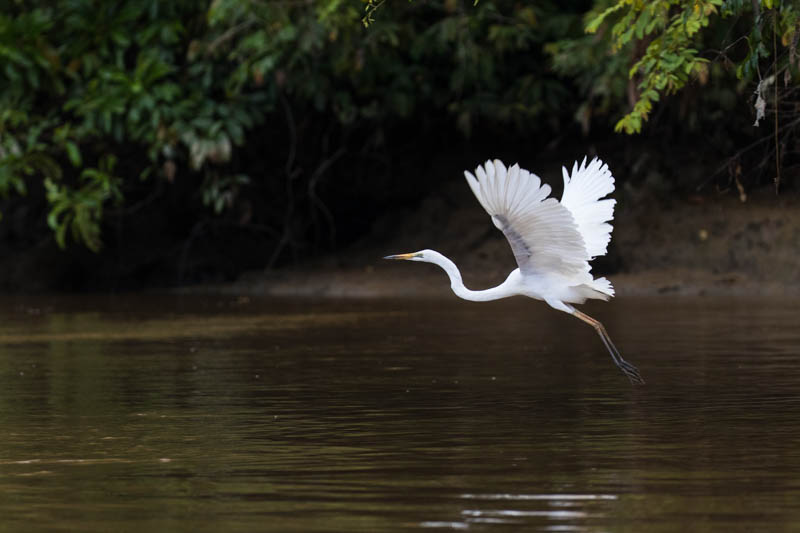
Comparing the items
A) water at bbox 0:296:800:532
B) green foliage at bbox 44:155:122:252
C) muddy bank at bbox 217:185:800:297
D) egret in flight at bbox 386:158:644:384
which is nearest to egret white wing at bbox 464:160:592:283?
egret in flight at bbox 386:158:644:384

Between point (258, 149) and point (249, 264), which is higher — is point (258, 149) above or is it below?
above

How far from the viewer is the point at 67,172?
80.3ft

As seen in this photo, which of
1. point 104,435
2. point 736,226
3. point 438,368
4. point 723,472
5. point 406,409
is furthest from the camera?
point 736,226

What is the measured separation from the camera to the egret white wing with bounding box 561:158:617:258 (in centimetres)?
1081

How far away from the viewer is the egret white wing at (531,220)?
902 cm

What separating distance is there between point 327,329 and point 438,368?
13.2ft

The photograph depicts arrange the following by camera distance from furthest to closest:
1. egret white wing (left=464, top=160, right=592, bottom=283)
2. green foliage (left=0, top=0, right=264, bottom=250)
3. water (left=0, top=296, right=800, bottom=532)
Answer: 1. green foliage (left=0, top=0, right=264, bottom=250)
2. egret white wing (left=464, top=160, right=592, bottom=283)
3. water (left=0, top=296, right=800, bottom=532)

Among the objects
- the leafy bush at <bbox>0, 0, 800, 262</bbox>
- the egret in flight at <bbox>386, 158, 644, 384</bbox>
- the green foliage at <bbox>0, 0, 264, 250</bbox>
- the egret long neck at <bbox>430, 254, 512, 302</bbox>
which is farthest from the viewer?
the green foliage at <bbox>0, 0, 264, 250</bbox>

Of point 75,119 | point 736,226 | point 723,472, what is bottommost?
point 723,472

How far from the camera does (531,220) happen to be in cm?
962

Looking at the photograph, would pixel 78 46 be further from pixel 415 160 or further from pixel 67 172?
pixel 415 160

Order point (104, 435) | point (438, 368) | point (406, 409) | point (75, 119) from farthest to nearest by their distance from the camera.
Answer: point (75, 119) < point (438, 368) < point (406, 409) < point (104, 435)

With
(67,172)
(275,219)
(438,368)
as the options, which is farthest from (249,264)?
(438,368)

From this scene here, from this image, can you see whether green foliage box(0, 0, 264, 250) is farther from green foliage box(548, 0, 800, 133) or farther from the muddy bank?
green foliage box(548, 0, 800, 133)
